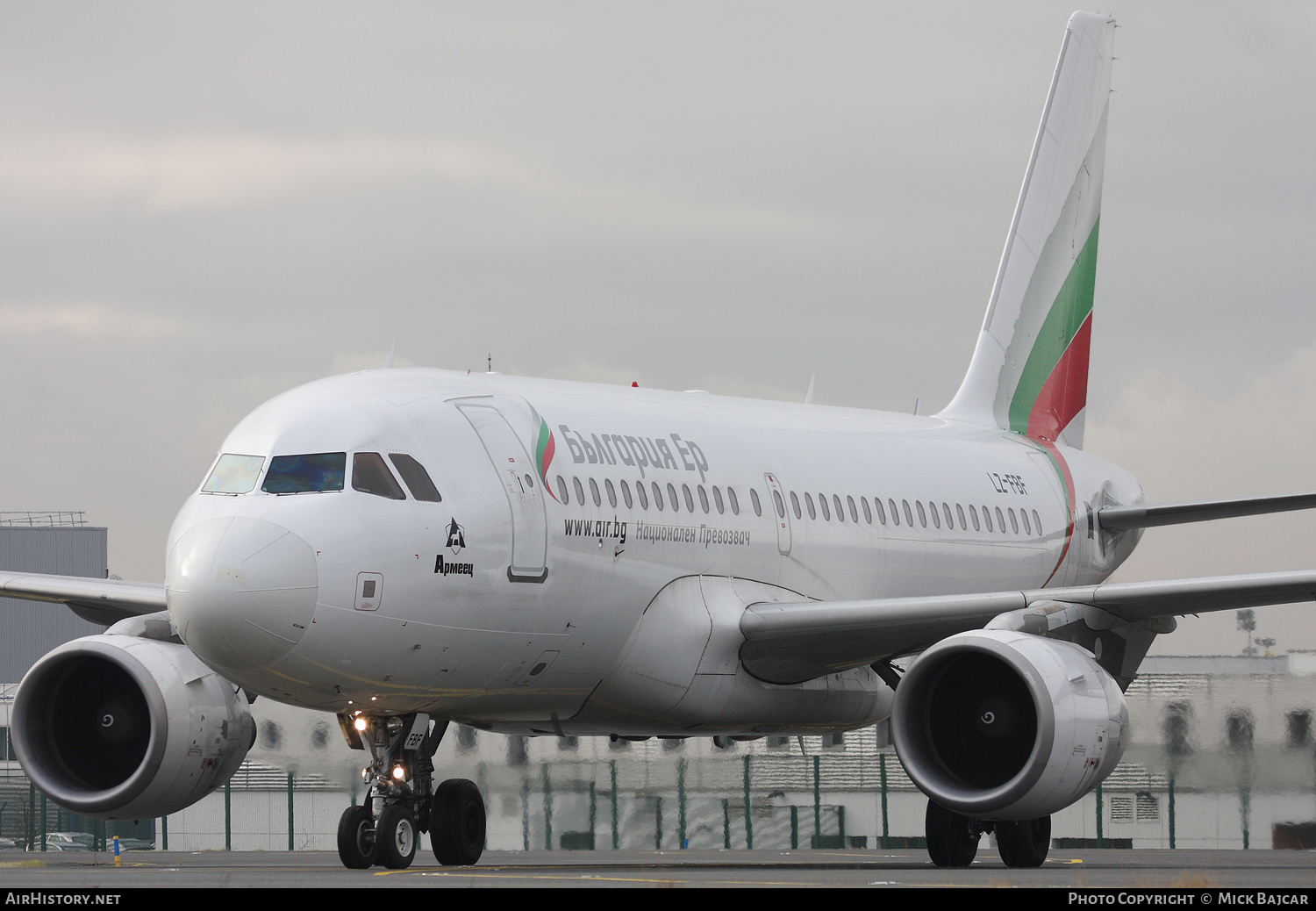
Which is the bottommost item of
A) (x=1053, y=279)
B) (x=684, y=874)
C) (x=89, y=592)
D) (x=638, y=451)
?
(x=684, y=874)

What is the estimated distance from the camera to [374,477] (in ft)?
47.8

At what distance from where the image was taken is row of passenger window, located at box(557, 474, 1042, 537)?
1670cm

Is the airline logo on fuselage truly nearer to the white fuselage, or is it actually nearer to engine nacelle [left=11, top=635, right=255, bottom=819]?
the white fuselage

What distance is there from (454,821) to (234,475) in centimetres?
393

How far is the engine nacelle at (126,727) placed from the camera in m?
16.8

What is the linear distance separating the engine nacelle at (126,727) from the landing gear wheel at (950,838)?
6643mm

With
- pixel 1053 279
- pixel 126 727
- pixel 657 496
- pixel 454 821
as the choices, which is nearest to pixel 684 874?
pixel 454 821

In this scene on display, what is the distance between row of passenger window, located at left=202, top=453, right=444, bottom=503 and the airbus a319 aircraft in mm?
26

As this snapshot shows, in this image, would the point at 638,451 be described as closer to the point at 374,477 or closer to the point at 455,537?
the point at 455,537

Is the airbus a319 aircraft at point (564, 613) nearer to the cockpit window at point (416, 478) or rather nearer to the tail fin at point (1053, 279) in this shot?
the cockpit window at point (416, 478)

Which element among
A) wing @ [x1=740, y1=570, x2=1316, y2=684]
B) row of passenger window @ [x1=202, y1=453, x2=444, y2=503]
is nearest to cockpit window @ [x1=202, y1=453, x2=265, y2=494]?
row of passenger window @ [x1=202, y1=453, x2=444, y2=503]

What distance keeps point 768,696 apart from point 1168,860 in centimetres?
520
